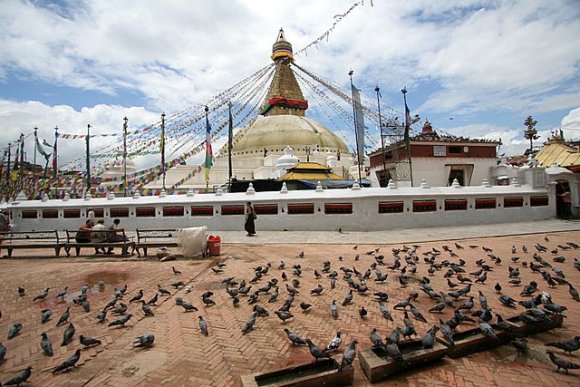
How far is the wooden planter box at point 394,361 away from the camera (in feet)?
11.4

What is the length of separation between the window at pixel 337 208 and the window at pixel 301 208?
72cm

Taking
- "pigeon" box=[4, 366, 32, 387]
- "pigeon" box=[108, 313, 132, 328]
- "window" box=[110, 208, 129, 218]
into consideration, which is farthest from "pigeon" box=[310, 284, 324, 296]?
"window" box=[110, 208, 129, 218]

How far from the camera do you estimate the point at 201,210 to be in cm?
1571

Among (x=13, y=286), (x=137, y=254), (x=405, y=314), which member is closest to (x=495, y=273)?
(x=405, y=314)

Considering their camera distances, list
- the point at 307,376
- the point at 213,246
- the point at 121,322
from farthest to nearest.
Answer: the point at 213,246, the point at 121,322, the point at 307,376

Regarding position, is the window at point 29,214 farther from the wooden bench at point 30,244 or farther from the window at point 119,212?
the window at point 119,212

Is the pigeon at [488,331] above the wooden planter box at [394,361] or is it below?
above

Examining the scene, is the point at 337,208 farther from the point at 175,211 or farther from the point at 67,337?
the point at 67,337

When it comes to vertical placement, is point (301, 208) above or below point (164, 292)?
above

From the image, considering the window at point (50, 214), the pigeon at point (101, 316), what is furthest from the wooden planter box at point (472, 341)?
the window at point (50, 214)

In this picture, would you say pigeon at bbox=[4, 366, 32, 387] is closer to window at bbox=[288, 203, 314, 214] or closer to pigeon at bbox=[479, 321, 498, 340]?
pigeon at bbox=[479, 321, 498, 340]

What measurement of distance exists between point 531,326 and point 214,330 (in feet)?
15.2

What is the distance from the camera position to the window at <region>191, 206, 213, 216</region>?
15.7 m

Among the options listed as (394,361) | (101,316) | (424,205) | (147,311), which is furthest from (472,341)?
(424,205)
